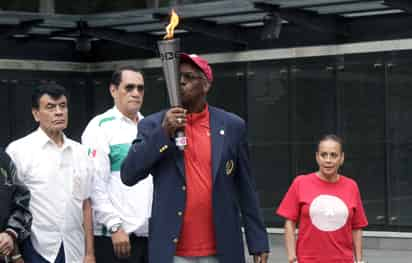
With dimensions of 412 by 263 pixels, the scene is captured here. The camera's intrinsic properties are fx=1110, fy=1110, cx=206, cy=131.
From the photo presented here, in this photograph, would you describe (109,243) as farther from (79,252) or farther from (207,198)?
(207,198)

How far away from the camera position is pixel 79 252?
7156 millimetres

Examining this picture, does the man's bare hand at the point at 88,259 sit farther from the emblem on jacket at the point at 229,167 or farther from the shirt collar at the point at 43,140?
the emblem on jacket at the point at 229,167

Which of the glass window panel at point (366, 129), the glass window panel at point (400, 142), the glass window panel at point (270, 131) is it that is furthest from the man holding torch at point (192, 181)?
the glass window panel at point (270, 131)

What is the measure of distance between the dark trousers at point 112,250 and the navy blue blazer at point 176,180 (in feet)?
4.76

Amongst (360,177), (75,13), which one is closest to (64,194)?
(360,177)

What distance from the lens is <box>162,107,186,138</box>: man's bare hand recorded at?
5.25 meters

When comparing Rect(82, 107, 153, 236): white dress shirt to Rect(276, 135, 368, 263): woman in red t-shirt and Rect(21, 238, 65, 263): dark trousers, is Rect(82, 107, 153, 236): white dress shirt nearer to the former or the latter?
Rect(21, 238, 65, 263): dark trousers

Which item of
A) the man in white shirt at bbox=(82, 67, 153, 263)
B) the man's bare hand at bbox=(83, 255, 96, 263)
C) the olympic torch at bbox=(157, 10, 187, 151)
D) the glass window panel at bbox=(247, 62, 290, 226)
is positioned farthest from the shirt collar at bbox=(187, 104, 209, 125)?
the glass window panel at bbox=(247, 62, 290, 226)

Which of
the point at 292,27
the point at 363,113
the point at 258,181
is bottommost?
the point at 258,181

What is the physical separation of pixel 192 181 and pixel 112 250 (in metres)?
1.88

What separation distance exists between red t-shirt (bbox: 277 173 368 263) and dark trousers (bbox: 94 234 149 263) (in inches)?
50.7

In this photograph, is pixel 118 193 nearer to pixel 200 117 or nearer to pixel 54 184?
pixel 54 184

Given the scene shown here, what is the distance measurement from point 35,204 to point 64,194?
0.66ft

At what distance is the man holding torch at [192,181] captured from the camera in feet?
A: 18.2
